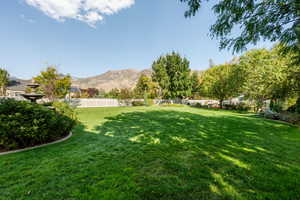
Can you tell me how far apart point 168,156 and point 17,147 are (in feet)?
12.7

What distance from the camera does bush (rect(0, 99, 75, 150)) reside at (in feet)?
9.83

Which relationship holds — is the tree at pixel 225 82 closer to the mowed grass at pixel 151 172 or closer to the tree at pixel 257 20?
the mowed grass at pixel 151 172

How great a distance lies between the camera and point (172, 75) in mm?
24922

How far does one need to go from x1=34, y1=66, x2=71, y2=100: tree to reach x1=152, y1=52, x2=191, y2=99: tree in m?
16.0

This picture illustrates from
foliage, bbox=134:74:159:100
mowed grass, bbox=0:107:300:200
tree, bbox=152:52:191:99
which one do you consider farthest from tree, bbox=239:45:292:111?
foliage, bbox=134:74:159:100

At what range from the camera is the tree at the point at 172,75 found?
24.2 m

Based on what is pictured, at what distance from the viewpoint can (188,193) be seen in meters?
1.71

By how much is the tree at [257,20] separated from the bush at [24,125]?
4.52 m

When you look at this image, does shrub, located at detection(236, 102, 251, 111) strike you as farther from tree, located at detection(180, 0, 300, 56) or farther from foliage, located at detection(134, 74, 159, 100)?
tree, located at detection(180, 0, 300, 56)

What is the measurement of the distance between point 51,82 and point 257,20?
14556 millimetres

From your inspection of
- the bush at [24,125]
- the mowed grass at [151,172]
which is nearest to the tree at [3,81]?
the bush at [24,125]

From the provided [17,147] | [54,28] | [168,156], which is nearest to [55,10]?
[54,28]

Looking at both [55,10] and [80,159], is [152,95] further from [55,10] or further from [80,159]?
[80,159]

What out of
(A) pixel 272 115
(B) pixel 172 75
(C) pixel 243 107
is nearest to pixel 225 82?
(C) pixel 243 107
